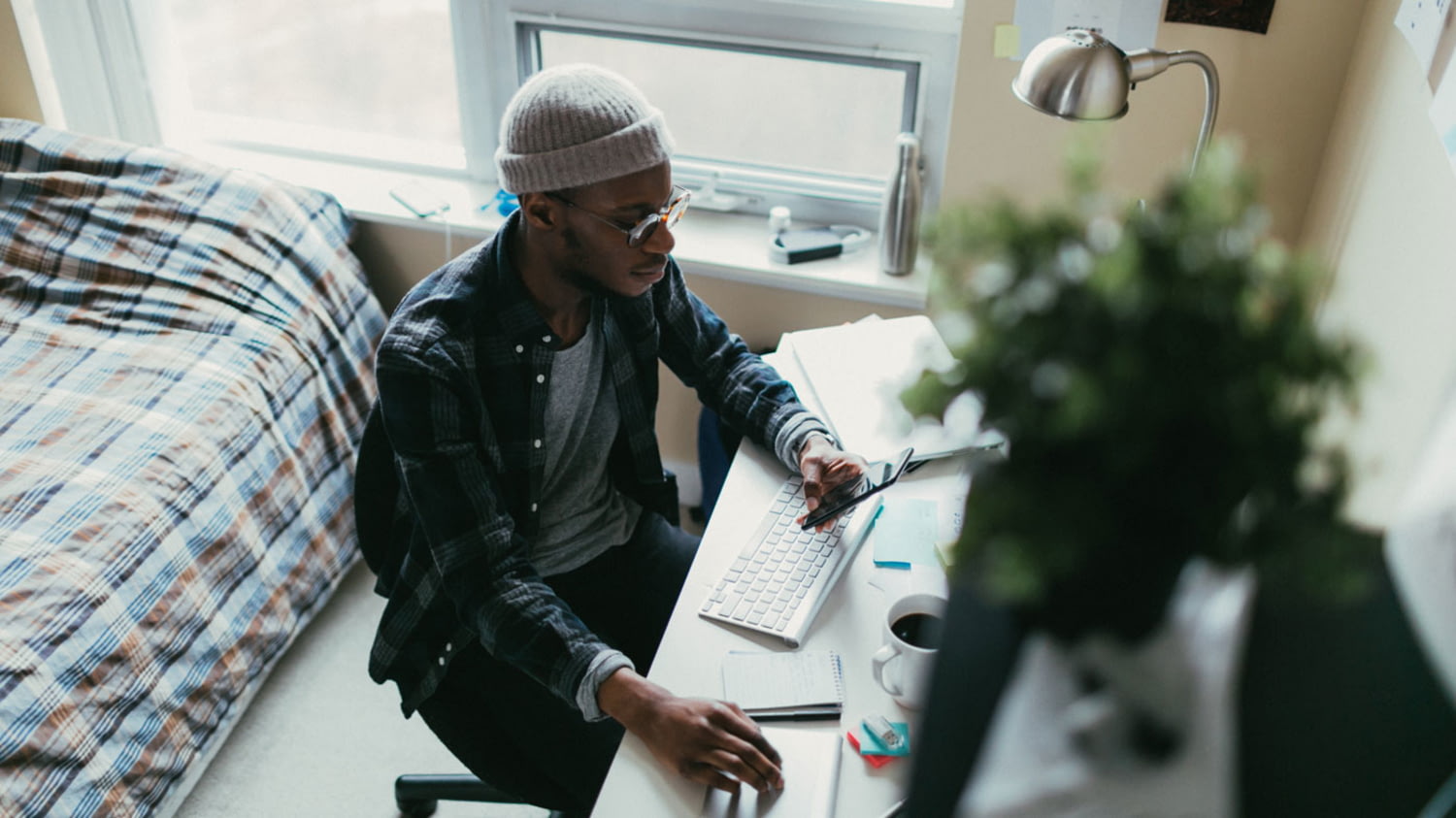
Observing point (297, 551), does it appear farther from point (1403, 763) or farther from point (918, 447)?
point (1403, 763)

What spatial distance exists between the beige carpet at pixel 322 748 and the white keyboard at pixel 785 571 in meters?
0.84

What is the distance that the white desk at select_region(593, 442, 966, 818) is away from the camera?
0.98 metres

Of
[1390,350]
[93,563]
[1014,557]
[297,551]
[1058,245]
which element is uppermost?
[1058,245]

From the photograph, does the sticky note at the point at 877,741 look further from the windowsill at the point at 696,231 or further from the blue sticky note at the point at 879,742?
the windowsill at the point at 696,231

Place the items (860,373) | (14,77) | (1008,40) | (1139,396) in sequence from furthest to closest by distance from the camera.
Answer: (14,77) → (1008,40) → (860,373) → (1139,396)

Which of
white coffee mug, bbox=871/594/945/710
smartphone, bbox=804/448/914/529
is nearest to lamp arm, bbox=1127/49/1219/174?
smartphone, bbox=804/448/914/529

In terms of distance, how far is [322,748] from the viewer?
Answer: 6.33ft

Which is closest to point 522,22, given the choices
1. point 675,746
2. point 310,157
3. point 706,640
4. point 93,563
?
point 310,157

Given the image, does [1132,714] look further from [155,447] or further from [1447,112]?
[155,447]

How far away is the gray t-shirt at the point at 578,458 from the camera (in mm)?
1400

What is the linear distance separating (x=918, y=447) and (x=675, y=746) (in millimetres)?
567

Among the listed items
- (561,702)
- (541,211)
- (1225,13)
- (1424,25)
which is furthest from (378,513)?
(1225,13)

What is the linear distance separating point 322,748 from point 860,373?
1.17 m

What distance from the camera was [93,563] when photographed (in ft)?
5.24
